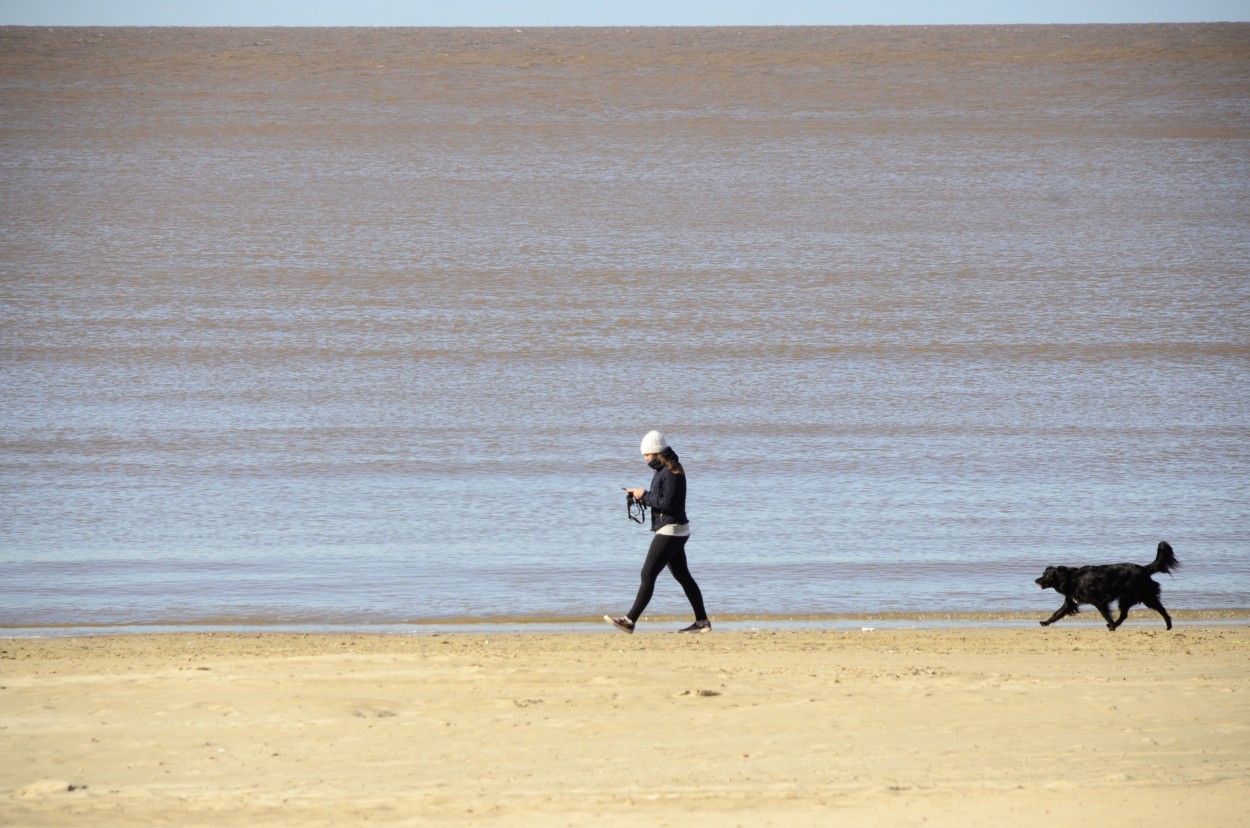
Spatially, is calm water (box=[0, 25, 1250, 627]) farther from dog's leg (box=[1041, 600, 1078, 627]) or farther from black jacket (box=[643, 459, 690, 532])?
black jacket (box=[643, 459, 690, 532])

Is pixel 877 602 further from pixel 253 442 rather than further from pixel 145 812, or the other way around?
pixel 253 442

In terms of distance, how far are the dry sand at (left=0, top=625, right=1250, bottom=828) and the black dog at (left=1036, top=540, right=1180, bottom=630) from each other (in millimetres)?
651

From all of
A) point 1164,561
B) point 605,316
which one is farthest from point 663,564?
point 605,316

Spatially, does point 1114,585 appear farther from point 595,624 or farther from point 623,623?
point 595,624

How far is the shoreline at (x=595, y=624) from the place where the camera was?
971cm

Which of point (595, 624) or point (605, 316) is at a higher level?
point (605, 316)

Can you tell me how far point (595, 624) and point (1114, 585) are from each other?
132 inches

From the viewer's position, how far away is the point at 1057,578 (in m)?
9.38

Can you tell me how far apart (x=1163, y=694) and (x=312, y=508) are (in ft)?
28.5

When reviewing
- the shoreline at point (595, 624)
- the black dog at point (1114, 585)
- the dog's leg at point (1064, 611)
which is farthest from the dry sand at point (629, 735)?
the shoreline at point (595, 624)

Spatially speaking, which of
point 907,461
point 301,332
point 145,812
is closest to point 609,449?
point 907,461

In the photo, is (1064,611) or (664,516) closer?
(664,516)

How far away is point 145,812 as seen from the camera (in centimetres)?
561

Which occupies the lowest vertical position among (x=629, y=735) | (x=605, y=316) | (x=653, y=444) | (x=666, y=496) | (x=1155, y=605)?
(x=629, y=735)
